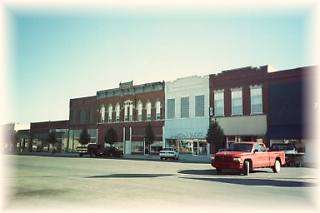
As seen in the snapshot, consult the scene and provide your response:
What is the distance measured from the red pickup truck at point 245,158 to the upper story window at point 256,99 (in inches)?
831

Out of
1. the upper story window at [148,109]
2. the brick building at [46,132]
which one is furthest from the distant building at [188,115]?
the brick building at [46,132]

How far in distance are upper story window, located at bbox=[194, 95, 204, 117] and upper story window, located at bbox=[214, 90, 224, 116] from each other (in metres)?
2.29

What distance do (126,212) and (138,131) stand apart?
4836cm

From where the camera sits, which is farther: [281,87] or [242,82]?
[242,82]

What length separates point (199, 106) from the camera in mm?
50094

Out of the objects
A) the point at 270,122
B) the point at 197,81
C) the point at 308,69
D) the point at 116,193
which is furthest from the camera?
the point at 197,81

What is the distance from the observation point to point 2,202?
10.6 m

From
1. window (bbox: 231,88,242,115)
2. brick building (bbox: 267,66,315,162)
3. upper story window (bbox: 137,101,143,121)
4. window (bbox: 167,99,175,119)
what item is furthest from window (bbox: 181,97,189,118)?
brick building (bbox: 267,66,315,162)

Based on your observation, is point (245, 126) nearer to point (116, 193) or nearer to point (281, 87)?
point (281, 87)

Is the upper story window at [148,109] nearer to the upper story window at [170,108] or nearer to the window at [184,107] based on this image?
the upper story window at [170,108]

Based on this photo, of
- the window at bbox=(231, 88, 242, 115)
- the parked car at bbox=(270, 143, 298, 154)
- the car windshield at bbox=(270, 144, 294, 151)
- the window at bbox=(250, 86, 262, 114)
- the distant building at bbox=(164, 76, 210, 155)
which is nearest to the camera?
the parked car at bbox=(270, 143, 298, 154)

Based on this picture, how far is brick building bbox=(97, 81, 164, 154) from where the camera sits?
55.3 metres

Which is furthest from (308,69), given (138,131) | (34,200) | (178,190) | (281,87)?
(34,200)

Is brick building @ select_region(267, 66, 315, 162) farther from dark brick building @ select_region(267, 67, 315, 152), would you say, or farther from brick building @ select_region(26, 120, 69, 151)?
brick building @ select_region(26, 120, 69, 151)
